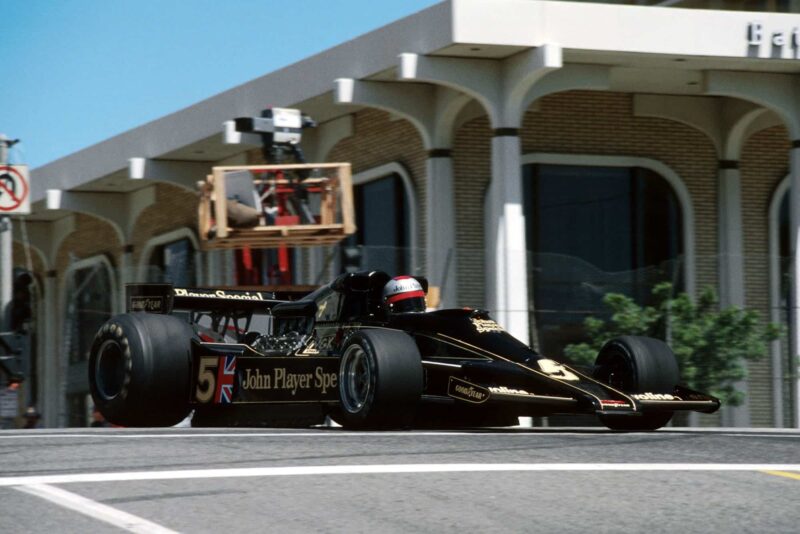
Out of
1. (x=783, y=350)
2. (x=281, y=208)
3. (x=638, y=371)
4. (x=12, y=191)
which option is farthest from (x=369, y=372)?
(x=12, y=191)

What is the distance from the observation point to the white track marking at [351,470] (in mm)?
8641

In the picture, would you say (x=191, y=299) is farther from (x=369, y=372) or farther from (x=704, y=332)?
(x=704, y=332)

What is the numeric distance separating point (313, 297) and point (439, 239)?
30.7 feet

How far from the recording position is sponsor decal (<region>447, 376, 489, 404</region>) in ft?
40.8

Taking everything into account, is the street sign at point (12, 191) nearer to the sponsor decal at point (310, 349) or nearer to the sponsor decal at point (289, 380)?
the sponsor decal at point (310, 349)

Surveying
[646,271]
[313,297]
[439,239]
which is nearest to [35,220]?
[439,239]

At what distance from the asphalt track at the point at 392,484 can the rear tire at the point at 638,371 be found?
72.3 inches

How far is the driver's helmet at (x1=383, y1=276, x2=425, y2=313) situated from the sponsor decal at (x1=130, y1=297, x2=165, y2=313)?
8.02 feet

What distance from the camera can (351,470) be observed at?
29.8ft

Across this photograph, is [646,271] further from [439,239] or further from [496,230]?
[439,239]

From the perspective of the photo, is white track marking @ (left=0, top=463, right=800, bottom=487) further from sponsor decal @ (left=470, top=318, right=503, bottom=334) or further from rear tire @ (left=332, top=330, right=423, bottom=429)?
sponsor decal @ (left=470, top=318, right=503, bottom=334)

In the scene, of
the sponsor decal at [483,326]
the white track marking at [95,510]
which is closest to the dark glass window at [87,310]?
the sponsor decal at [483,326]

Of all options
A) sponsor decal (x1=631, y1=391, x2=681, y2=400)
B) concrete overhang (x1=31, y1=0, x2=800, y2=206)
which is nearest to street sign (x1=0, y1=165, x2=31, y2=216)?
concrete overhang (x1=31, y1=0, x2=800, y2=206)

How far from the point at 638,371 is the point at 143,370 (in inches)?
157
